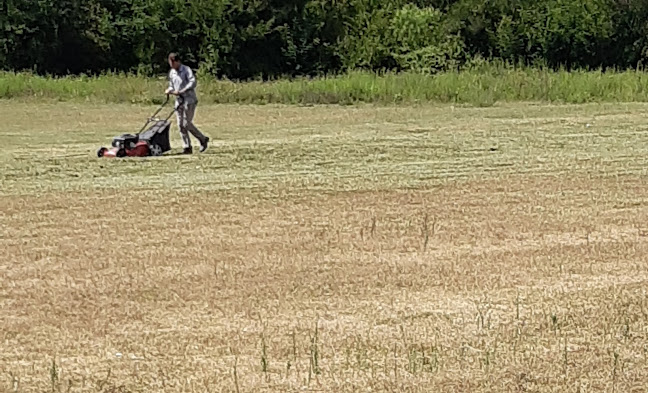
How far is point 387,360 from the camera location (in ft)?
21.6

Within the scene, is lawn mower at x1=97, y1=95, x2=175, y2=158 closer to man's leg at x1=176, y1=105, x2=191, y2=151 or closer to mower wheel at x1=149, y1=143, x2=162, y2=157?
mower wheel at x1=149, y1=143, x2=162, y2=157

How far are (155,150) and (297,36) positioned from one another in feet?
98.3

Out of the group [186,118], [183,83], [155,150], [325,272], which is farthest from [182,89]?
[325,272]

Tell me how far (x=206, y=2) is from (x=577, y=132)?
26597 mm

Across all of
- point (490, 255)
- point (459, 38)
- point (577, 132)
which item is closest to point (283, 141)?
point (577, 132)

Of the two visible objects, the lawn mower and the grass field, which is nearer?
the grass field

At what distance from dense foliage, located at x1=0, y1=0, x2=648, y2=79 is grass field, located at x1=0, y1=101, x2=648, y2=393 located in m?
27.9

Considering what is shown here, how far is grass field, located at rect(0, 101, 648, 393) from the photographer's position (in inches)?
254

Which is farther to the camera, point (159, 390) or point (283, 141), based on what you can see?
point (283, 141)

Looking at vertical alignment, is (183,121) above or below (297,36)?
above

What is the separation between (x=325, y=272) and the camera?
8.96 metres

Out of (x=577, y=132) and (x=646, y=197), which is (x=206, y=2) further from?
(x=646, y=197)

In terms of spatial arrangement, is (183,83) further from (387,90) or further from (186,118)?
(387,90)

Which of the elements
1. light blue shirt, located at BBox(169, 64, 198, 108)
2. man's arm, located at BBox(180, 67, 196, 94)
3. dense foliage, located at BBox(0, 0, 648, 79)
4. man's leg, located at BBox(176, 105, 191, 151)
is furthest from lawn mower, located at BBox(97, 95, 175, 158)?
dense foliage, located at BBox(0, 0, 648, 79)
